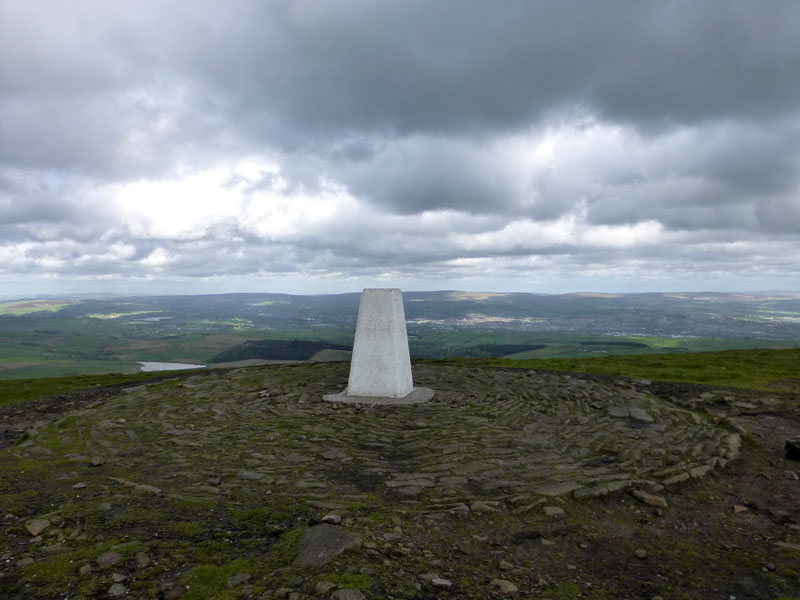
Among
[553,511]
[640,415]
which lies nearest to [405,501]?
[553,511]

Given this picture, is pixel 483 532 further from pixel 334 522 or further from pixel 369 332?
pixel 369 332

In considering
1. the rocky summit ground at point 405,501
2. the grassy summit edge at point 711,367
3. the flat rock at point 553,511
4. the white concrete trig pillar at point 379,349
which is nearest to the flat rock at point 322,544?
the rocky summit ground at point 405,501

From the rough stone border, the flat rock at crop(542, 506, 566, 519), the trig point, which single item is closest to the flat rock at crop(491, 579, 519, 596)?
the flat rock at crop(542, 506, 566, 519)

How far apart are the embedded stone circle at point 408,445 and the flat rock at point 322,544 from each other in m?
1.52

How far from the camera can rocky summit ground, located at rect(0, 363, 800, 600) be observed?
6.05m

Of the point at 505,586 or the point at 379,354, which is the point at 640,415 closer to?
the point at 379,354

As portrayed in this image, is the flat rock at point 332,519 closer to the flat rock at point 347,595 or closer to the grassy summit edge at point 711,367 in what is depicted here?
the flat rock at point 347,595

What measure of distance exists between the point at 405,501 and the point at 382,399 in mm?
9319

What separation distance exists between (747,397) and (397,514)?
697 inches

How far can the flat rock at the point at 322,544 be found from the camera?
246 inches

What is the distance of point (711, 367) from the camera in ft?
93.3

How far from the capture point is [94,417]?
16156 mm

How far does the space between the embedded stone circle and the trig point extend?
1189mm

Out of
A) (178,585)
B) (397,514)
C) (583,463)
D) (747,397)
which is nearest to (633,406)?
(747,397)
